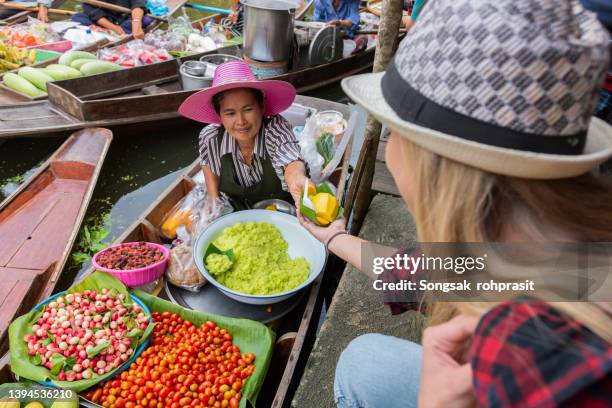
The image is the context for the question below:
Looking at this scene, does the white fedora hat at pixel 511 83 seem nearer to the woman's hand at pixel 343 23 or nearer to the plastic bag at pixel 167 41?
the plastic bag at pixel 167 41

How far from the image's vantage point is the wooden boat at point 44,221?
2.72 meters

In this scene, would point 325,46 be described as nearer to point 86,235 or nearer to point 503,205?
point 86,235

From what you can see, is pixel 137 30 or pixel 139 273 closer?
pixel 139 273

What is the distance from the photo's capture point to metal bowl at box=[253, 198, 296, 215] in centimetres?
317

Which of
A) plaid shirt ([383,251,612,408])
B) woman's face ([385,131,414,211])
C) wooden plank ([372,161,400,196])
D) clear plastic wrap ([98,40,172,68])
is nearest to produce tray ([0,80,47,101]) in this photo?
clear plastic wrap ([98,40,172,68])

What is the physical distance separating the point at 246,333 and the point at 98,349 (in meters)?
0.77

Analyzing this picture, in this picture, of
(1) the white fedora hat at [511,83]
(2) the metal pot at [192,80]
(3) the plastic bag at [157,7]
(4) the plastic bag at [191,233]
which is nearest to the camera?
(1) the white fedora hat at [511,83]

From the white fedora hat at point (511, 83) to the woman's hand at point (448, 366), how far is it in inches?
14.3

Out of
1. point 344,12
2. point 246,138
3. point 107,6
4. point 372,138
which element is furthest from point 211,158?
point 107,6

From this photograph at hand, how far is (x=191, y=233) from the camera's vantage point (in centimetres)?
306

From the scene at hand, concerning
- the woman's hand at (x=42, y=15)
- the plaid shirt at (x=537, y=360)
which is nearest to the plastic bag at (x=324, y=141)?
the plaid shirt at (x=537, y=360)

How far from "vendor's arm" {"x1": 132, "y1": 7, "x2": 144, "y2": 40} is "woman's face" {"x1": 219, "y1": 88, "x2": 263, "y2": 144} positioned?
5150mm

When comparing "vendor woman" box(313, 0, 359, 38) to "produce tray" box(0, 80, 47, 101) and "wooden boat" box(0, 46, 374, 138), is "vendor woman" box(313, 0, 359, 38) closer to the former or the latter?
"wooden boat" box(0, 46, 374, 138)

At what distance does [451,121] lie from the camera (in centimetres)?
86
